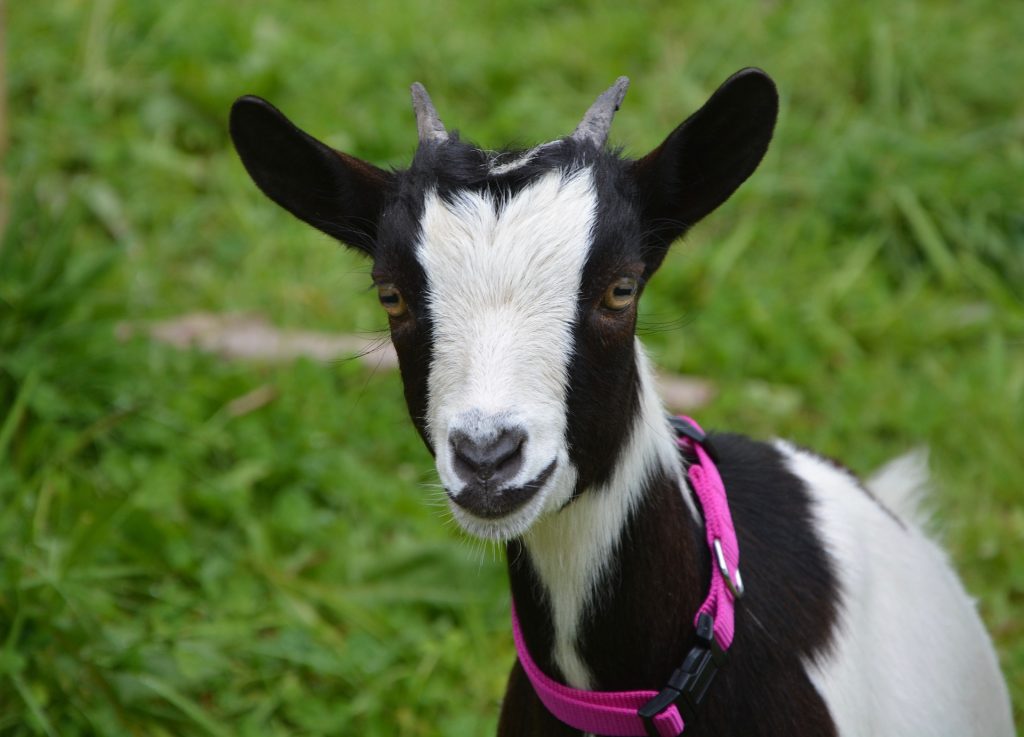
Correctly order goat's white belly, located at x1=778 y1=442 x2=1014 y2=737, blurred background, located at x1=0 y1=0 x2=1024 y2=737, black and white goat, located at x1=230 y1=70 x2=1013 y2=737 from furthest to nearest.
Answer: blurred background, located at x1=0 y1=0 x2=1024 y2=737, goat's white belly, located at x1=778 y1=442 x2=1014 y2=737, black and white goat, located at x1=230 y1=70 x2=1013 y2=737

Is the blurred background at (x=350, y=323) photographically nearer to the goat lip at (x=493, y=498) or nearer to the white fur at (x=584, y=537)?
the white fur at (x=584, y=537)

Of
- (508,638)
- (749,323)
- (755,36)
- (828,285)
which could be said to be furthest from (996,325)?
(508,638)

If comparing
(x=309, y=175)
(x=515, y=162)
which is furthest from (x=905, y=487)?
(x=309, y=175)

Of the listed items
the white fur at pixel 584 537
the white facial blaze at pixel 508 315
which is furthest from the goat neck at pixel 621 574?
the white facial blaze at pixel 508 315

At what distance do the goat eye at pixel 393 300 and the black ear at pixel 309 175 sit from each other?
219 mm

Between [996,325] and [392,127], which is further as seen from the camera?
[392,127]

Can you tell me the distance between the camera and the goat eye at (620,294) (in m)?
2.15

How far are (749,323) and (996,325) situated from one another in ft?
3.45

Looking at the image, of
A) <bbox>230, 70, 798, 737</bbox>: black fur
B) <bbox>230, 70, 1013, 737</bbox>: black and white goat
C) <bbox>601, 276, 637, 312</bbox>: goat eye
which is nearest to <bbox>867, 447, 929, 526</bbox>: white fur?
<bbox>230, 70, 1013, 737</bbox>: black and white goat

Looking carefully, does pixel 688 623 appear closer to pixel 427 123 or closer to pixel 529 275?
pixel 529 275

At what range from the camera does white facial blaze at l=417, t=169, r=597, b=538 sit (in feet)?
6.62

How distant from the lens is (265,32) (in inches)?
243

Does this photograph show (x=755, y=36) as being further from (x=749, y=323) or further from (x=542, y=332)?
(x=542, y=332)

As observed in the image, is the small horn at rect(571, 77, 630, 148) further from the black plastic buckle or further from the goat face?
the black plastic buckle
